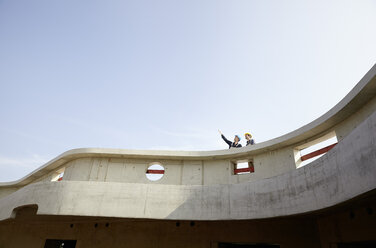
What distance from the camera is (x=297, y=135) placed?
10141 mm

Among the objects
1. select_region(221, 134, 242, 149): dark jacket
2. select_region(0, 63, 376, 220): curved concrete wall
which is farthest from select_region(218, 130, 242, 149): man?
select_region(0, 63, 376, 220): curved concrete wall

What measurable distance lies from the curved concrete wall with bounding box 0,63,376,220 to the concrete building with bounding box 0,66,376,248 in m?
0.04

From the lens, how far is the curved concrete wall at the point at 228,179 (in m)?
5.35

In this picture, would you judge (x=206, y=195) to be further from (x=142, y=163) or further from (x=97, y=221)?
(x=97, y=221)

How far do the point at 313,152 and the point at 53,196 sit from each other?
11616 millimetres

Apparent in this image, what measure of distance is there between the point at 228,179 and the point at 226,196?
3742mm

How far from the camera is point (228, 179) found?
1216cm

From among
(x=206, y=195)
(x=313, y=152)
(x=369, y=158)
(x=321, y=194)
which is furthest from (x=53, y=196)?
(x=313, y=152)

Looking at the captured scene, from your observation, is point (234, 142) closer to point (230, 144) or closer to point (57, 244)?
point (230, 144)

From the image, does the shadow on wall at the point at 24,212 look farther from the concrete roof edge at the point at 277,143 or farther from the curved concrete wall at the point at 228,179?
the concrete roof edge at the point at 277,143

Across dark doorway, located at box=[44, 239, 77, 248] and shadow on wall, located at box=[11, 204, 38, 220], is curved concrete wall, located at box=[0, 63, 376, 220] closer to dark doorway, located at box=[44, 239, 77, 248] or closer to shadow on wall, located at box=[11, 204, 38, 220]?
shadow on wall, located at box=[11, 204, 38, 220]

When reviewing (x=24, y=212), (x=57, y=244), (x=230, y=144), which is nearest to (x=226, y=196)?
(x=230, y=144)

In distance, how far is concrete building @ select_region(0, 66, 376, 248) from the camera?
19.8 feet

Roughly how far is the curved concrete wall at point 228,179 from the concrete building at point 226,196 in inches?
1.4
